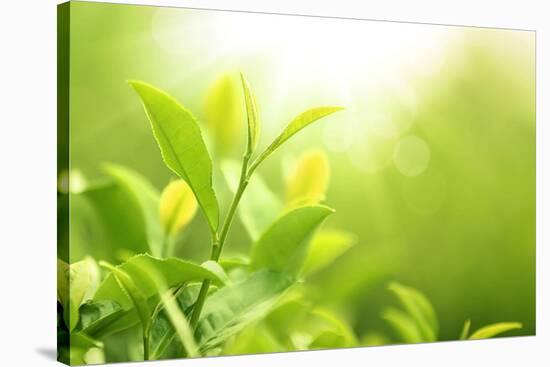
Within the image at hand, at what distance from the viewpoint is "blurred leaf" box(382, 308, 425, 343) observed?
238cm

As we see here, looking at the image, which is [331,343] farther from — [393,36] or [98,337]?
[393,36]

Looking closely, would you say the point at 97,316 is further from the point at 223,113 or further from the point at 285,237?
the point at 223,113

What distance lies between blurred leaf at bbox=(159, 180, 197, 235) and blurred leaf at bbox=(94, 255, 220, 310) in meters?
0.20

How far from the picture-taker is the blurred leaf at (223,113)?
210 centimetres

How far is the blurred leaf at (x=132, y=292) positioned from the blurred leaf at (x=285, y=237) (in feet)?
Result: 0.85

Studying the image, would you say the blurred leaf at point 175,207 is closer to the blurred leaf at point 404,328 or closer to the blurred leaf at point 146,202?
the blurred leaf at point 146,202

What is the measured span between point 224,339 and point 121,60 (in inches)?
27.3

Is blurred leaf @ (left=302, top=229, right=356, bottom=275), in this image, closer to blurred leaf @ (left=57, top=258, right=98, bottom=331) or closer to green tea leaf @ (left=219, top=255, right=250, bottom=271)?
green tea leaf @ (left=219, top=255, right=250, bottom=271)

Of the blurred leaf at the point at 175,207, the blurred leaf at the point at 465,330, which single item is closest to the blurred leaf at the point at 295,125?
the blurred leaf at the point at 175,207

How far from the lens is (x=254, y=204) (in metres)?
2.12

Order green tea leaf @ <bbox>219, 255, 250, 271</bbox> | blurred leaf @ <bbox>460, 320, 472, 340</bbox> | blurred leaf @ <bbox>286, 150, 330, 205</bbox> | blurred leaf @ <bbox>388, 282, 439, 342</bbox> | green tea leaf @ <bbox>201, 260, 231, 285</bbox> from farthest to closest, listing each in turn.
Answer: blurred leaf @ <bbox>460, 320, 472, 340</bbox> < blurred leaf @ <bbox>388, 282, 439, 342</bbox> < blurred leaf @ <bbox>286, 150, 330, 205</bbox> < green tea leaf @ <bbox>219, 255, 250, 271</bbox> < green tea leaf @ <bbox>201, 260, 231, 285</bbox>

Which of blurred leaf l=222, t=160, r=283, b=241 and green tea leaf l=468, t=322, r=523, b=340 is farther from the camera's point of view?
green tea leaf l=468, t=322, r=523, b=340

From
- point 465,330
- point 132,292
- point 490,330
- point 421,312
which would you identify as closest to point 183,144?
point 132,292

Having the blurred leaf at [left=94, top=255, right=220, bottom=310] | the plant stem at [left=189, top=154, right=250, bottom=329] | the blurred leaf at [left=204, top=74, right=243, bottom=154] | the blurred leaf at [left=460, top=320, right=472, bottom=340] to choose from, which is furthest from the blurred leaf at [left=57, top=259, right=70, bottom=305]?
the blurred leaf at [left=460, top=320, right=472, bottom=340]
